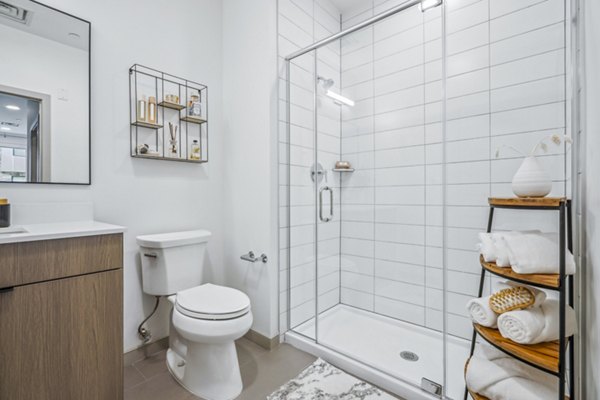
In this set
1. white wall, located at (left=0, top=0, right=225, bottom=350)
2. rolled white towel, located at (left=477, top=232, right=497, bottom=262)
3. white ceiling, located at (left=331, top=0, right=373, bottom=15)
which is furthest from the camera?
white ceiling, located at (left=331, top=0, right=373, bottom=15)

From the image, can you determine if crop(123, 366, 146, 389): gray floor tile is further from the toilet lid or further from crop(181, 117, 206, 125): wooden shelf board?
crop(181, 117, 206, 125): wooden shelf board

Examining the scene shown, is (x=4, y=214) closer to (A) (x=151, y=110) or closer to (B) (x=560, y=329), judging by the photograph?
(A) (x=151, y=110)

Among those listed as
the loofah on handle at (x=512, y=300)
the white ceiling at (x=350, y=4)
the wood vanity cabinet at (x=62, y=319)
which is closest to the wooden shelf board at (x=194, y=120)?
the wood vanity cabinet at (x=62, y=319)

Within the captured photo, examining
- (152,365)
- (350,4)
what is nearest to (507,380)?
(152,365)

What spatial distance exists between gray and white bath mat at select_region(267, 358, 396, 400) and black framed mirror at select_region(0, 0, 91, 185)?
157cm

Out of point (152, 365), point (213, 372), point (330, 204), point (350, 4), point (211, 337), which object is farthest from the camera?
point (350, 4)

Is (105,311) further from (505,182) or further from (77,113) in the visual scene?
(505,182)

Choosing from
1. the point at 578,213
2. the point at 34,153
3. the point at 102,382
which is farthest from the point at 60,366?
the point at 578,213

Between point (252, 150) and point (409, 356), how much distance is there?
167cm

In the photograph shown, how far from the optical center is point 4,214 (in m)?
1.21

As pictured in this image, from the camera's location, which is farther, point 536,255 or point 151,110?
point 151,110

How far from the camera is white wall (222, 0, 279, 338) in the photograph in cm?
196

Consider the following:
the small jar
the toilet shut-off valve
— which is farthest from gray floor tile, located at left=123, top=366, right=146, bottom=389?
the small jar

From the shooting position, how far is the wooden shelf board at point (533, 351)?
95cm
